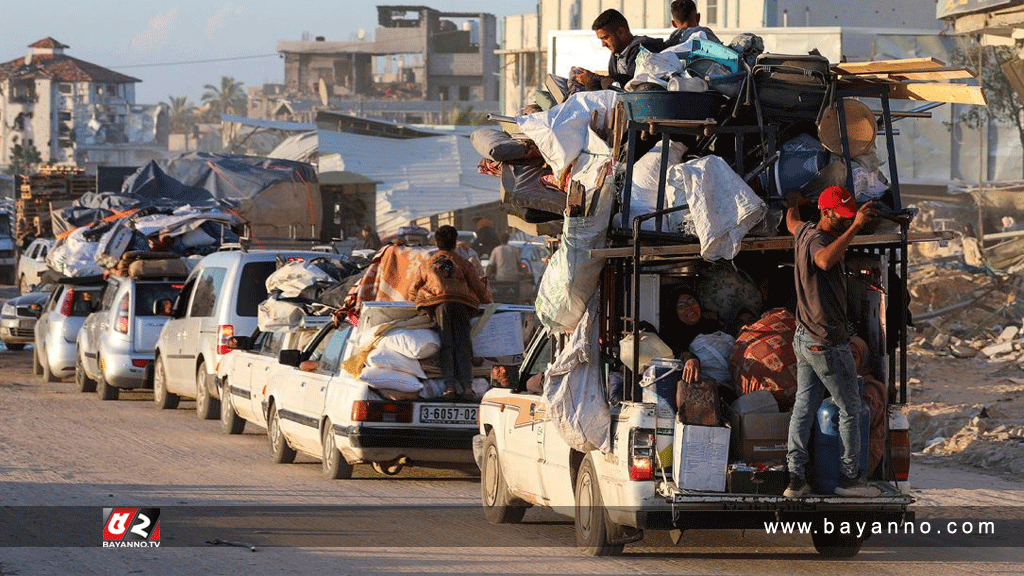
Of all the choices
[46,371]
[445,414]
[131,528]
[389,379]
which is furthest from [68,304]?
[131,528]

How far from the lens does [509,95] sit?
230ft

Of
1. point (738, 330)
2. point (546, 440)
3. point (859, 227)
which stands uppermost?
point (859, 227)

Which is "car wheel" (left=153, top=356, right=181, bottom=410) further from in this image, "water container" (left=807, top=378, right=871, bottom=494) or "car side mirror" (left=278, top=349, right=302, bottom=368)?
"water container" (left=807, top=378, right=871, bottom=494)

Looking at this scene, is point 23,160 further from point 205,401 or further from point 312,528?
point 312,528

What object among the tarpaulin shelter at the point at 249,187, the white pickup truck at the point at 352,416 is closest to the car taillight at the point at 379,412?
the white pickup truck at the point at 352,416

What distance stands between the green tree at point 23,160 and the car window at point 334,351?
103 meters

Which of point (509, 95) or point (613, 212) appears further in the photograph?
point (509, 95)

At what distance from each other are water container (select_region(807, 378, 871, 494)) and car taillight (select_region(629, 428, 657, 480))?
36.4 inches

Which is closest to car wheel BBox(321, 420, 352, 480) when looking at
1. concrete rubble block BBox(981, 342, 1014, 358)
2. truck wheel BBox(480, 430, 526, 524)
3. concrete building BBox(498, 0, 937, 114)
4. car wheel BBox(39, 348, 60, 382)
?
truck wheel BBox(480, 430, 526, 524)

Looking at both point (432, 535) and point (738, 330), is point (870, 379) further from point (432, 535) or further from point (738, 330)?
point (432, 535)

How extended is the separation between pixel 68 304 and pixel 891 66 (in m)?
17.2

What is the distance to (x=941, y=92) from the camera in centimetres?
953

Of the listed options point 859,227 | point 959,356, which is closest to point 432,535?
point 859,227

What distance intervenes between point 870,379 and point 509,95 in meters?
61.8
